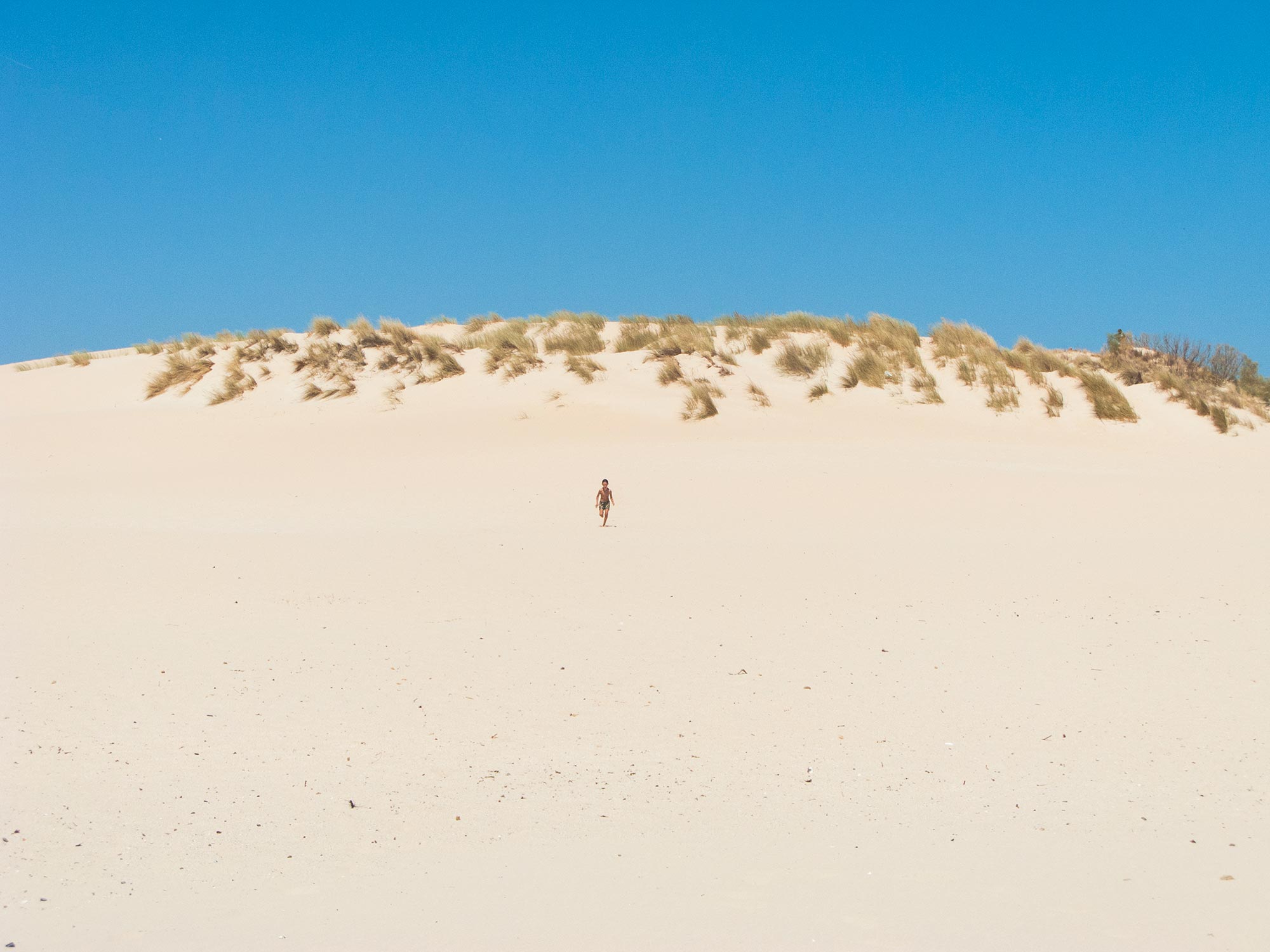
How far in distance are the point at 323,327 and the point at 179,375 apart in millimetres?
3080

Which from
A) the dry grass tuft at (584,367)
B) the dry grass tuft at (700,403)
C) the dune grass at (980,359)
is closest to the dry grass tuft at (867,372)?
the dune grass at (980,359)

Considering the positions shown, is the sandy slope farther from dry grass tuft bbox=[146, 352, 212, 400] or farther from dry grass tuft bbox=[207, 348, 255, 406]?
dry grass tuft bbox=[146, 352, 212, 400]

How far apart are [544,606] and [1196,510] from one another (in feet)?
26.3

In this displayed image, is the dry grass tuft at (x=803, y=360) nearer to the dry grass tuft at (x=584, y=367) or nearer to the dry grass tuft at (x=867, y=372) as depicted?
the dry grass tuft at (x=867, y=372)

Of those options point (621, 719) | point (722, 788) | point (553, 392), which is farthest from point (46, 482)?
point (722, 788)

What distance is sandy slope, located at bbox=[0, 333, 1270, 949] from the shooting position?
4.25 meters

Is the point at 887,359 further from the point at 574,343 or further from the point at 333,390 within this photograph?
the point at 333,390

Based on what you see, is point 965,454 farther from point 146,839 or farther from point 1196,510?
point 146,839

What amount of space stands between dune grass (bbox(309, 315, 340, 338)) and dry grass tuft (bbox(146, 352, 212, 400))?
222cm

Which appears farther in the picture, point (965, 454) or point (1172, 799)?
point (965, 454)

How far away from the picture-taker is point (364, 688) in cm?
661

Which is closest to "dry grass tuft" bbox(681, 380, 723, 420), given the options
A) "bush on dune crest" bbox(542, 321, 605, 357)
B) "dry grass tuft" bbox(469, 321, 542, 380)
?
"bush on dune crest" bbox(542, 321, 605, 357)

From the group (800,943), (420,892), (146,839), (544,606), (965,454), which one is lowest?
(800,943)

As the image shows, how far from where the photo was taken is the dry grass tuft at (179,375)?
22547mm
